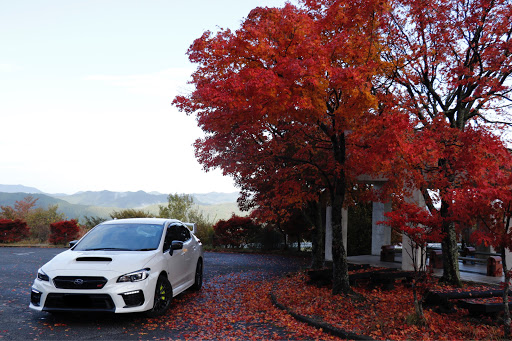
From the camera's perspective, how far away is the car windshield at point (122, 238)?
7.66 meters

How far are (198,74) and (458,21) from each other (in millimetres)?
6800

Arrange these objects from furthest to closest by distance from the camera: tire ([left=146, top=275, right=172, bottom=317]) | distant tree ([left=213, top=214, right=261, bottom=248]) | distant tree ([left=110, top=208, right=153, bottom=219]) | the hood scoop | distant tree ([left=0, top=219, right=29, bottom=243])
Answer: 1. distant tree ([left=110, top=208, right=153, bottom=219])
2. distant tree ([left=0, top=219, right=29, bottom=243])
3. distant tree ([left=213, top=214, right=261, bottom=248])
4. tire ([left=146, top=275, right=172, bottom=317])
5. the hood scoop

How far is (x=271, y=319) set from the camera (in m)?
7.39

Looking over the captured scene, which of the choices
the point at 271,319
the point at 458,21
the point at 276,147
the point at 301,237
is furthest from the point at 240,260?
the point at 458,21

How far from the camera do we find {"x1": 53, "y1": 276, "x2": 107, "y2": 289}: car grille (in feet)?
21.2

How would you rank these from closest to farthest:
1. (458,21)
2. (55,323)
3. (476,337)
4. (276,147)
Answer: (476,337), (55,323), (458,21), (276,147)

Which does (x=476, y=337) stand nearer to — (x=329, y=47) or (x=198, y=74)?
(x=329, y=47)

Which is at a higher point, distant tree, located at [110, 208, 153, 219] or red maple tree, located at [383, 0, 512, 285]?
red maple tree, located at [383, 0, 512, 285]

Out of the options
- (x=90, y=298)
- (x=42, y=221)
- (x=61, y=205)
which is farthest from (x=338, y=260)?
(x=61, y=205)

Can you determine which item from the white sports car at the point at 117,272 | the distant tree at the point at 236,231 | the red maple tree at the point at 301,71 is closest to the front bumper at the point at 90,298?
the white sports car at the point at 117,272

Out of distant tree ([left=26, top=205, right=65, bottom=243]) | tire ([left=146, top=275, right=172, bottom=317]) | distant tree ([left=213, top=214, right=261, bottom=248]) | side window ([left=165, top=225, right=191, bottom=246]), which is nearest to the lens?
tire ([left=146, top=275, right=172, bottom=317])

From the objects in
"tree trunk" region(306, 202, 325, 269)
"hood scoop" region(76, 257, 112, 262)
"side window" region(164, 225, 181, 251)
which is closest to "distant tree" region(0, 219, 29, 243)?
"tree trunk" region(306, 202, 325, 269)

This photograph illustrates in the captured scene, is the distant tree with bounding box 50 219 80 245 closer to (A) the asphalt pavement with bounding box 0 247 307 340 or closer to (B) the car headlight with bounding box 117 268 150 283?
(A) the asphalt pavement with bounding box 0 247 307 340

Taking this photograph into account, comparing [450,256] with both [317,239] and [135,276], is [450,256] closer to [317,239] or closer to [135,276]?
[317,239]
